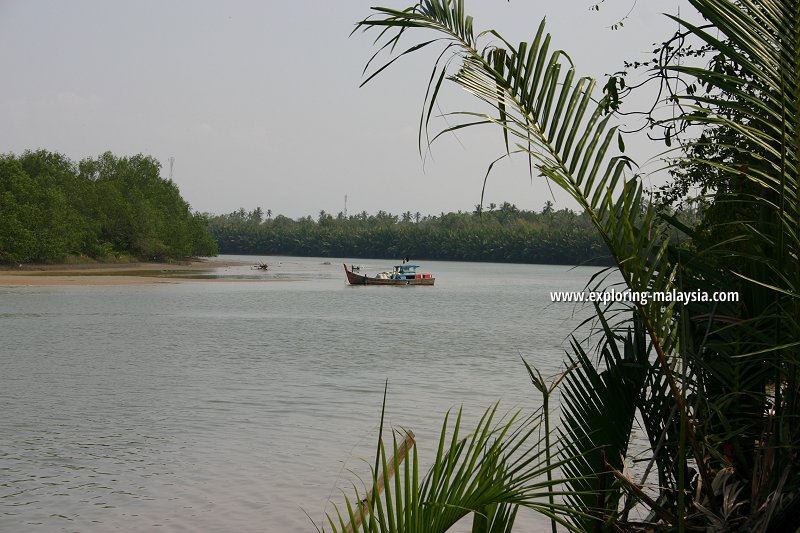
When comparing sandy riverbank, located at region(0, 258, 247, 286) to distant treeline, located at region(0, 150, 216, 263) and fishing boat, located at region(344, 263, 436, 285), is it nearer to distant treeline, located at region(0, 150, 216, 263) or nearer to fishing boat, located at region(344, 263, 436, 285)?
distant treeline, located at region(0, 150, 216, 263)

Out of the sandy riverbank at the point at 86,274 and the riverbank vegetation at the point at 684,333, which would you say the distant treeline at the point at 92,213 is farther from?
the riverbank vegetation at the point at 684,333

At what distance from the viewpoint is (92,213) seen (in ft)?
232

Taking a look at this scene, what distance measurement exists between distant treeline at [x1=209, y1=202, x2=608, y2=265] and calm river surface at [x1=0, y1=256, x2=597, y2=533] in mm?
69299

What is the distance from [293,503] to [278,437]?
2.80 meters

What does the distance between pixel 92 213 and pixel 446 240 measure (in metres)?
60.8

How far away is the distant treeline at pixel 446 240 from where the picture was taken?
11078 cm

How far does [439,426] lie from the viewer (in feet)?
35.8

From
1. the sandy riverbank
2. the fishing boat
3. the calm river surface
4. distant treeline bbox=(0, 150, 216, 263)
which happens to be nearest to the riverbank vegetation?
the calm river surface

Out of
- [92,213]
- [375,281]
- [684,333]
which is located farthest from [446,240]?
[684,333]

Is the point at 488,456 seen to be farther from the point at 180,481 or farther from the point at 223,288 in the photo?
the point at 223,288

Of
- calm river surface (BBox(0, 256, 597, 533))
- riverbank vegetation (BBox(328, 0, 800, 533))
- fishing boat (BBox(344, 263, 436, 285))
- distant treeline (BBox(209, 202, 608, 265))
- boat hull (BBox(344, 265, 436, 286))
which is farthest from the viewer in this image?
distant treeline (BBox(209, 202, 608, 265))

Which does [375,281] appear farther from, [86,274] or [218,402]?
[218,402]

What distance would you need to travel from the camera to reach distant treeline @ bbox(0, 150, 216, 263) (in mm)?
56688

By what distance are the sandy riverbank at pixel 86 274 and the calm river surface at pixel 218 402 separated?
58.2 ft
